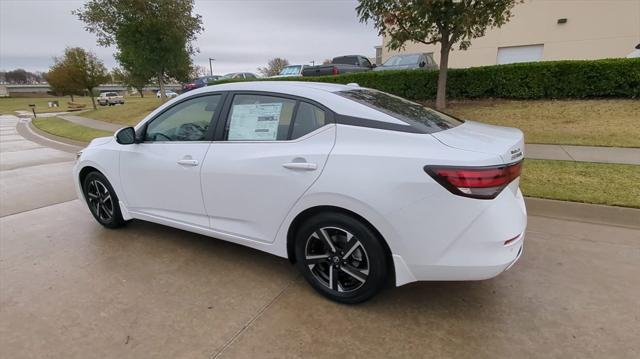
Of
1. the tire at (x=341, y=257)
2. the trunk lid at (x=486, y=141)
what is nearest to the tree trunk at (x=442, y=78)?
the trunk lid at (x=486, y=141)

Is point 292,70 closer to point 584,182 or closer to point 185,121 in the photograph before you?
point 584,182

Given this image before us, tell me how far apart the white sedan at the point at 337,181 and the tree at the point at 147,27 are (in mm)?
15550

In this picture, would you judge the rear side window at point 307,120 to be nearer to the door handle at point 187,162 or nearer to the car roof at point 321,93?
the car roof at point 321,93

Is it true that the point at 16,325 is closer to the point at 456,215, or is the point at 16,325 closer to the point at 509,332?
the point at 456,215

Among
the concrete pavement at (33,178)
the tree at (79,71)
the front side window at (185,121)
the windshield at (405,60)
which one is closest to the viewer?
the front side window at (185,121)

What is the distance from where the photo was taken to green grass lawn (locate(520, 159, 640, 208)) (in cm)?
424

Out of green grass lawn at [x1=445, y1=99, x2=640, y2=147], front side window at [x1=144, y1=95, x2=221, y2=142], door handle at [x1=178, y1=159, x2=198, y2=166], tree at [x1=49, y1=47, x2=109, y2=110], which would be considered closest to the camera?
door handle at [x1=178, y1=159, x2=198, y2=166]

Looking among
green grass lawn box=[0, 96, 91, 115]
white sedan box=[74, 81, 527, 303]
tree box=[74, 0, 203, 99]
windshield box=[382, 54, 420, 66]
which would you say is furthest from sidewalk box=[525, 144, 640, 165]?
green grass lawn box=[0, 96, 91, 115]

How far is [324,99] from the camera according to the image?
108 inches

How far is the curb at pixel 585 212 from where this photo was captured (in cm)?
391

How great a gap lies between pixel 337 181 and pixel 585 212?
129 inches

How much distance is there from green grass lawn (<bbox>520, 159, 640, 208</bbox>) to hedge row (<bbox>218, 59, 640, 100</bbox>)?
17.0ft

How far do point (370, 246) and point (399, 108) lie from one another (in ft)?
3.70

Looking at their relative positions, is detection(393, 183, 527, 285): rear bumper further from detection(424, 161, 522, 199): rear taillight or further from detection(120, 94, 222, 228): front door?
detection(120, 94, 222, 228): front door
